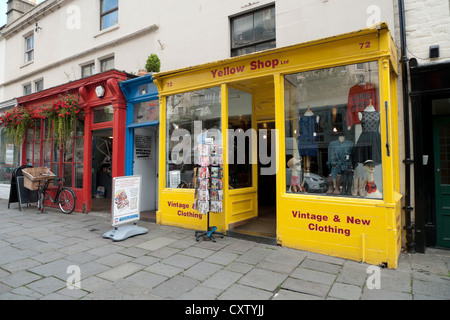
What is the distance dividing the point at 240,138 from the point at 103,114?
4.60 meters

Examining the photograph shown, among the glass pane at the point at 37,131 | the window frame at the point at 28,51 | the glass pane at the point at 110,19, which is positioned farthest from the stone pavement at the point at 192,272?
the window frame at the point at 28,51

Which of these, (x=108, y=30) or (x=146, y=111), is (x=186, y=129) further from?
(x=108, y=30)

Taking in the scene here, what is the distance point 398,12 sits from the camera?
4.95 metres

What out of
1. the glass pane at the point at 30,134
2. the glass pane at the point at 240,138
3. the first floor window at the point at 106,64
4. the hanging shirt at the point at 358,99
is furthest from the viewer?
the glass pane at the point at 30,134

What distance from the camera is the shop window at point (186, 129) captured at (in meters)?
6.40

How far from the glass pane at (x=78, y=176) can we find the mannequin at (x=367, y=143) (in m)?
7.79

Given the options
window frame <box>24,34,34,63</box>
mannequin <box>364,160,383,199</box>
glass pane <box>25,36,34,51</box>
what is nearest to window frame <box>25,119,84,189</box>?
window frame <box>24,34,34,63</box>

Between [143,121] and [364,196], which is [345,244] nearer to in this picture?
[364,196]

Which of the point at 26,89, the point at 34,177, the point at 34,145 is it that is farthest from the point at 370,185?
the point at 26,89

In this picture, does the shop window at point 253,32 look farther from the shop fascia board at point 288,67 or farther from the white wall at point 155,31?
the shop fascia board at point 288,67

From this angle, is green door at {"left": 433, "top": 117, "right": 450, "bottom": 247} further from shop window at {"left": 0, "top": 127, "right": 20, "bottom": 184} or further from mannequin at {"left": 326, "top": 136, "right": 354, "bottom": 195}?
shop window at {"left": 0, "top": 127, "right": 20, "bottom": 184}

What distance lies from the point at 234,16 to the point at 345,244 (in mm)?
6003

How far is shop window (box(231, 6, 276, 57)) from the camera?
6.54m

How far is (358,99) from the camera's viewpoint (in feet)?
15.6
